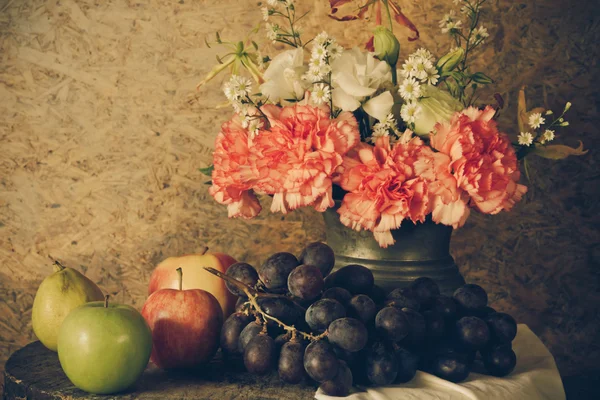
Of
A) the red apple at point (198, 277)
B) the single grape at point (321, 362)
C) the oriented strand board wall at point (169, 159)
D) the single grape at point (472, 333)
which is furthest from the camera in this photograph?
the oriented strand board wall at point (169, 159)

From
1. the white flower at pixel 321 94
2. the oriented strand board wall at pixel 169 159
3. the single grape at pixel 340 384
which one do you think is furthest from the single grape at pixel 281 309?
the oriented strand board wall at pixel 169 159

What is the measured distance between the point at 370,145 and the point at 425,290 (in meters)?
0.25

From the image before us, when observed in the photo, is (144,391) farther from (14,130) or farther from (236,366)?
(14,130)

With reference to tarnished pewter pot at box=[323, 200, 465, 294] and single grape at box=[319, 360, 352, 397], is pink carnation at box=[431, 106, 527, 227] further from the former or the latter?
single grape at box=[319, 360, 352, 397]

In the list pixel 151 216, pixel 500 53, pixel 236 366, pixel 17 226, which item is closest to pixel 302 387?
pixel 236 366

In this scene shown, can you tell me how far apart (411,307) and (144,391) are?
409 millimetres

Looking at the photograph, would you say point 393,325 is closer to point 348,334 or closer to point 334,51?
point 348,334

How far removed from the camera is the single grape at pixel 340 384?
2.60 feet

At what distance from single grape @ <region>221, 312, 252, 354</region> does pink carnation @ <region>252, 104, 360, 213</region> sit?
0.64 feet

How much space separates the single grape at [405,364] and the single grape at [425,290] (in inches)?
3.7

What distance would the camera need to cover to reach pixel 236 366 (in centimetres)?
95

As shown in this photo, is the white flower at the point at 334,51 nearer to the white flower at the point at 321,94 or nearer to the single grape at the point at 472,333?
the white flower at the point at 321,94

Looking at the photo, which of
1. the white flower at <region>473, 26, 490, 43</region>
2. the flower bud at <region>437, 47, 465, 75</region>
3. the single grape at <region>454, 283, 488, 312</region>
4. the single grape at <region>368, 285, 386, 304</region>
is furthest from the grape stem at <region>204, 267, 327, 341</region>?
the white flower at <region>473, 26, 490, 43</region>

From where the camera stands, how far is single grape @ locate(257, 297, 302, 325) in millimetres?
873
